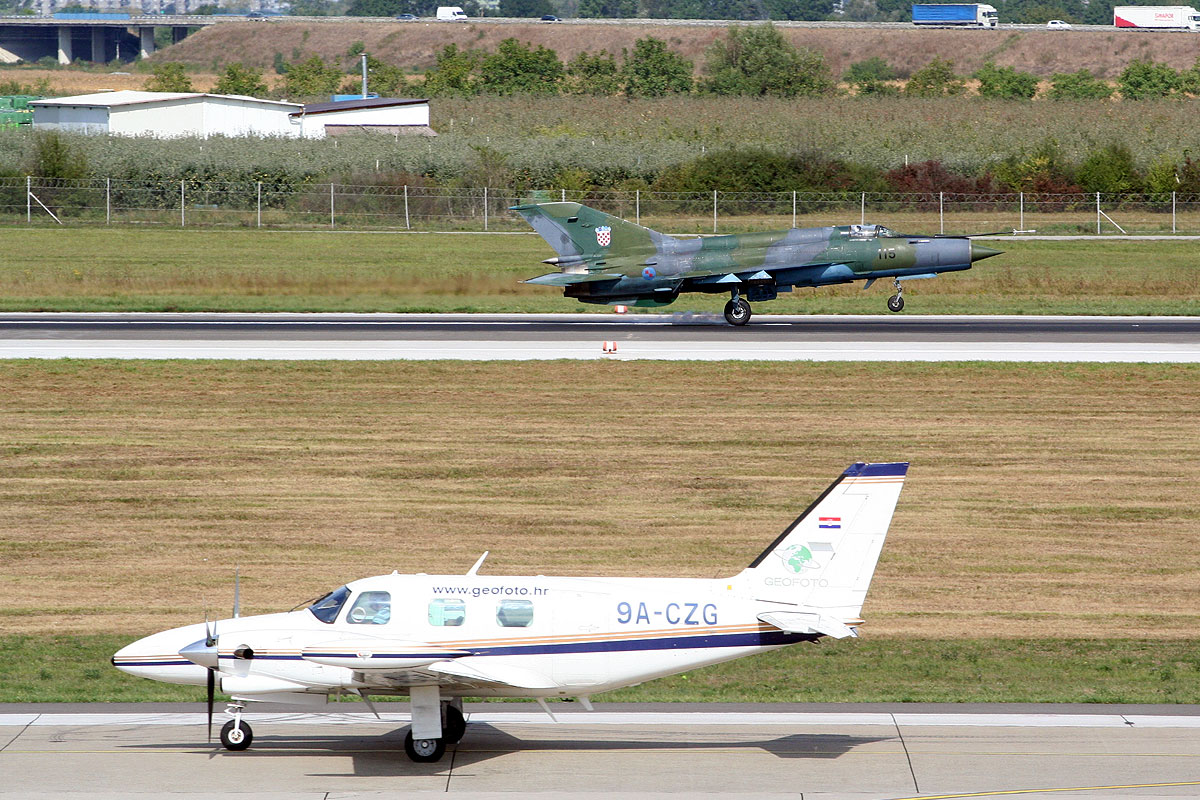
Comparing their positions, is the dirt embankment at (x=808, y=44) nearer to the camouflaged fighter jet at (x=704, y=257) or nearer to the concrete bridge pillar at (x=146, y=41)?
the concrete bridge pillar at (x=146, y=41)

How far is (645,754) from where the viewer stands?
13.4 metres

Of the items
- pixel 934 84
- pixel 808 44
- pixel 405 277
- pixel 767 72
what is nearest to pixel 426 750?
pixel 405 277

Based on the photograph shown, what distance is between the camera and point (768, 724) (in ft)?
47.1

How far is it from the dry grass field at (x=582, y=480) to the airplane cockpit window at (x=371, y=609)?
6373mm

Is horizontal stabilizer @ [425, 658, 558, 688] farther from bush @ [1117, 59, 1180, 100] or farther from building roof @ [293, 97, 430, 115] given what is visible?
bush @ [1117, 59, 1180, 100]

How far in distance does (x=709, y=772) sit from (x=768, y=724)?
5.65 feet

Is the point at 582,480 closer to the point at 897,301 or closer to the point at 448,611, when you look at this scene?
the point at 448,611

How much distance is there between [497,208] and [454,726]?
61016mm

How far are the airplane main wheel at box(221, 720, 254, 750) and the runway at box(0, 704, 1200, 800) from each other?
0.11 meters

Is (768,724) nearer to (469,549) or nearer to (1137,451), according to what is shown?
(469,549)

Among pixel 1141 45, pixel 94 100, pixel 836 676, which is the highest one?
pixel 1141 45

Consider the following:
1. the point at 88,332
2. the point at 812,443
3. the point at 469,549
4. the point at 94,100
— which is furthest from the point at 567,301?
the point at 94,100

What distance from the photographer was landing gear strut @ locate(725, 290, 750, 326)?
41562mm

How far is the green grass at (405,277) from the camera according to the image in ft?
152
